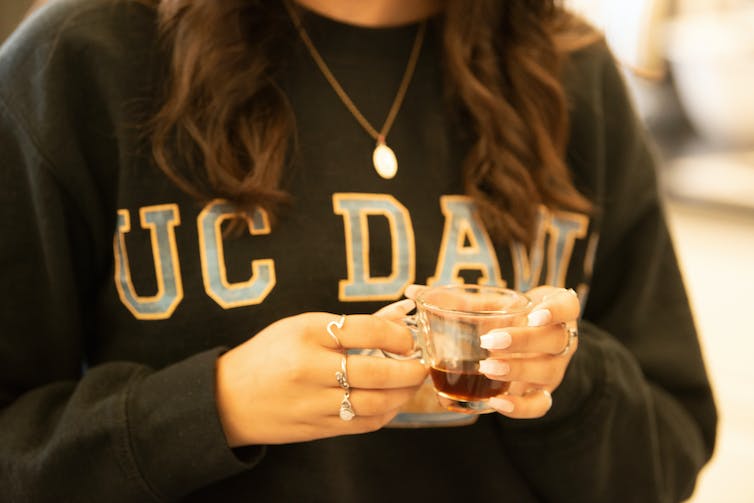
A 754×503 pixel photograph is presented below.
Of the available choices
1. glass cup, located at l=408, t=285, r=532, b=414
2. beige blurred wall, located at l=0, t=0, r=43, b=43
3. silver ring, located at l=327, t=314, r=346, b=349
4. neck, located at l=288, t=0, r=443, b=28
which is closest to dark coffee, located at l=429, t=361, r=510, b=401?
glass cup, located at l=408, t=285, r=532, b=414

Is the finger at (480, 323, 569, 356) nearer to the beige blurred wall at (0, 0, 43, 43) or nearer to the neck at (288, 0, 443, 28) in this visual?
the neck at (288, 0, 443, 28)

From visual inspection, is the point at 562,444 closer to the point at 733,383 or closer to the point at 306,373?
the point at 306,373

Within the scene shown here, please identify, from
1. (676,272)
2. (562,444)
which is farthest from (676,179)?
(562,444)

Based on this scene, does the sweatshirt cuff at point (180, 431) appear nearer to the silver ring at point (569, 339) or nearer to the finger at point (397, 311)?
the finger at point (397, 311)

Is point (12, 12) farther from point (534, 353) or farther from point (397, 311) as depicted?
point (534, 353)

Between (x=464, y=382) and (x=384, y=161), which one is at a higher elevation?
(x=384, y=161)

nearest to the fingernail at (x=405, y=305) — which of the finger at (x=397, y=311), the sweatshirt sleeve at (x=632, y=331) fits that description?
the finger at (x=397, y=311)

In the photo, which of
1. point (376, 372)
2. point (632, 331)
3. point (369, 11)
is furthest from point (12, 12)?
point (632, 331)

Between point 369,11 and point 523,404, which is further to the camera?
point 369,11
